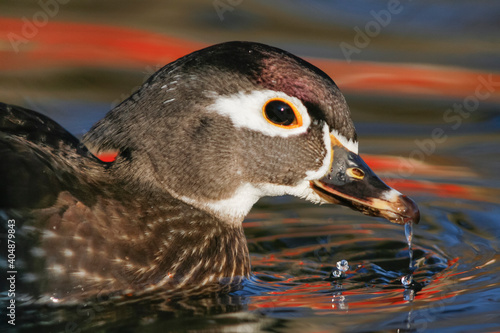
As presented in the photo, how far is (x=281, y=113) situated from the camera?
5195mm

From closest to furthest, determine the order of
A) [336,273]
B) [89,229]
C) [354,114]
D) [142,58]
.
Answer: [89,229]
[336,273]
[354,114]
[142,58]

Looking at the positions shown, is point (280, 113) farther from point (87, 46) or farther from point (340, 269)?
point (87, 46)

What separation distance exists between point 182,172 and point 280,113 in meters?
0.65

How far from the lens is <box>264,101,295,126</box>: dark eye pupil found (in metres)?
5.15

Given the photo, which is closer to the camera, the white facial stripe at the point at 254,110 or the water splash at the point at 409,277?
the white facial stripe at the point at 254,110

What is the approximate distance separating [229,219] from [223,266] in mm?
282

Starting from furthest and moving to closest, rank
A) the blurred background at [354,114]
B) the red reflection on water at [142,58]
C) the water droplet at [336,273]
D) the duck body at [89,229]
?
the red reflection on water at [142,58]
the water droplet at [336,273]
the blurred background at [354,114]
the duck body at [89,229]

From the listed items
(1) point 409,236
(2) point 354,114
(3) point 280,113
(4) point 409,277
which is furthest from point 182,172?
(2) point 354,114

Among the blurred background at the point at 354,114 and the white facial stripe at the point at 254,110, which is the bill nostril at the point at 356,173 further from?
the blurred background at the point at 354,114

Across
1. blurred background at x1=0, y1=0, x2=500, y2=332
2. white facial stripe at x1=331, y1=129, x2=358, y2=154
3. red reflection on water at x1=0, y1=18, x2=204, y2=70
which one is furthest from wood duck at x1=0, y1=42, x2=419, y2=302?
red reflection on water at x1=0, y1=18, x2=204, y2=70

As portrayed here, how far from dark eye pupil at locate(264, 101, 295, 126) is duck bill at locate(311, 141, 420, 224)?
0.29m

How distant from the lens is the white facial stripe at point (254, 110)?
16.8 ft

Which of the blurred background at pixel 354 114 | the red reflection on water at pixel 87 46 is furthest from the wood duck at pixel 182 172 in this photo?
the red reflection on water at pixel 87 46

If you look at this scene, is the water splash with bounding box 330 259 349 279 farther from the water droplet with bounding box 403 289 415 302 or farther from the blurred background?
the water droplet with bounding box 403 289 415 302
